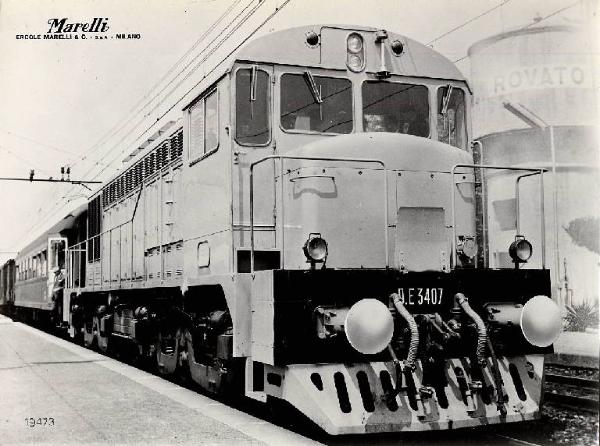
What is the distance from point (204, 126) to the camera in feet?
23.2

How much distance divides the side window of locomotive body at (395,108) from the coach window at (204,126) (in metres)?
1.45

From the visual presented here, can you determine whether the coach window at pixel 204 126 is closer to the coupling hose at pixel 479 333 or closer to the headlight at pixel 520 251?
the coupling hose at pixel 479 333

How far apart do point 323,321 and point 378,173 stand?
4.90ft

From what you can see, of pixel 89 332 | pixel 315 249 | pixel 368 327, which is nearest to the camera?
pixel 368 327

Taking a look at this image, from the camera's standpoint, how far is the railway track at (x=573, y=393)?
7.12 metres

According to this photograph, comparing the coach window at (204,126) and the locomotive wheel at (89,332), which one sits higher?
the coach window at (204,126)

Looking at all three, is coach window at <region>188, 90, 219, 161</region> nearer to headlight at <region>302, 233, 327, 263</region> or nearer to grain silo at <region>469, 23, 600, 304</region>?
headlight at <region>302, 233, 327, 263</region>

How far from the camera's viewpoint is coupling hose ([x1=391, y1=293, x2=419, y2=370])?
529cm

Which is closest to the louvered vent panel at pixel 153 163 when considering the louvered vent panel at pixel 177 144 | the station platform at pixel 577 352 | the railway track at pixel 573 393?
the louvered vent panel at pixel 177 144

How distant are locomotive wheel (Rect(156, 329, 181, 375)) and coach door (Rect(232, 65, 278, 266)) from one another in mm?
2303

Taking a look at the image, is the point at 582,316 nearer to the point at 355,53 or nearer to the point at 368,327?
the point at 355,53

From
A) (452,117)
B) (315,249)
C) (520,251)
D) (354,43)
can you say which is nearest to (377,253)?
(315,249)

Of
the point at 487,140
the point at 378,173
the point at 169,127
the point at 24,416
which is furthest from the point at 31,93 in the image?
the point at 487,140

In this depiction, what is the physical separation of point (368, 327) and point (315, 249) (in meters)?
0.75
